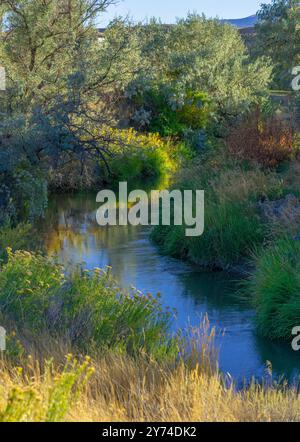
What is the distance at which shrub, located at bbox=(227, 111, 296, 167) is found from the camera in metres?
18.7

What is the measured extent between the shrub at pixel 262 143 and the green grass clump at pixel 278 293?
7.12 m

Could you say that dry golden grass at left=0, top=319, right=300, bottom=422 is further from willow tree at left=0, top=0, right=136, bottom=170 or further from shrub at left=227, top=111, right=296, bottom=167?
willow tree at left=0, top=0, right=136, bottom=170

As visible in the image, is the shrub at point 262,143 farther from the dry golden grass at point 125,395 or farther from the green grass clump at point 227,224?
the dry golden grass at point 125,395

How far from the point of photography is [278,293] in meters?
10.5

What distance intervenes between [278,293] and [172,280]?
11.3 feet

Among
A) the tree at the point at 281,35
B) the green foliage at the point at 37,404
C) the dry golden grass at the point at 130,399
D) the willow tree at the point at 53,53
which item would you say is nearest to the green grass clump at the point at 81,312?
the dry golden grass at the point at 130,399

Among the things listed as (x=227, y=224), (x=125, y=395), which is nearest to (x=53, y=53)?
(x=227, y=224)

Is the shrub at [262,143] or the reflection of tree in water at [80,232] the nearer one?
the reflection of tree in water at [80,232]

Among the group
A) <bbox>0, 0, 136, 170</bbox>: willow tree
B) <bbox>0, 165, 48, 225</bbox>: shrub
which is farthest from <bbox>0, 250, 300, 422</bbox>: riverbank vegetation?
<bbox>0, 0, 136, 170</bbox>: willow tree

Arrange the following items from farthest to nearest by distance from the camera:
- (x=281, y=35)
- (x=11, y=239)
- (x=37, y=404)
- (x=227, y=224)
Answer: (x=281, y=35)
(x=227, y=224)
(x=11, y=239)
(x=37, y=404)

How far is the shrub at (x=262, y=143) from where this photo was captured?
736 inches

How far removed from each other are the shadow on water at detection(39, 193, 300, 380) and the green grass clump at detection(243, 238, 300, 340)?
0.74 ft

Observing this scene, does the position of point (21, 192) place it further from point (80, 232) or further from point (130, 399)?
point (130, 399)

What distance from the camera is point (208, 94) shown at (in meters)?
32.0
